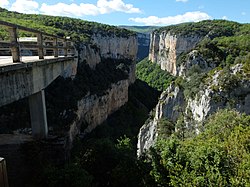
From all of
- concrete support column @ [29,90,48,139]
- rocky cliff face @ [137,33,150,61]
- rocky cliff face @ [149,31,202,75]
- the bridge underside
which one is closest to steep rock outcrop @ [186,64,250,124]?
the bridge underside

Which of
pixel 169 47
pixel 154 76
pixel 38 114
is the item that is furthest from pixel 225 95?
pixel 169 47

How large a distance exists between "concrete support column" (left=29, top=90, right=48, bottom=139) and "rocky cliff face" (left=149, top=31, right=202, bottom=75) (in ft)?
232

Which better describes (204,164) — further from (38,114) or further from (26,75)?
(26,75)

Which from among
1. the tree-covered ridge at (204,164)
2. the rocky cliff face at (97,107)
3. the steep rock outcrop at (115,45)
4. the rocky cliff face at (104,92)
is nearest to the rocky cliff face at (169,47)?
the steep rock outcrop at (115,45)

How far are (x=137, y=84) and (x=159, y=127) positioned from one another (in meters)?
46.3

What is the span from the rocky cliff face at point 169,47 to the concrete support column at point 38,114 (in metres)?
70.8

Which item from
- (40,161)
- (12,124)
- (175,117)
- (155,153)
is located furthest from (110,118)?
(40,161)

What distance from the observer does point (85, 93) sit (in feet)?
133

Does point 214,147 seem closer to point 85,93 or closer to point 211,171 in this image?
point 211,171

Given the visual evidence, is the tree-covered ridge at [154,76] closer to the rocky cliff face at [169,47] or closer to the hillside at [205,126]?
the rocky cliff face at [169,47]

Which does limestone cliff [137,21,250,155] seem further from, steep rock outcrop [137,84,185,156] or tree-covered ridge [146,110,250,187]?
tree-covered ridge [146,110,250,187]

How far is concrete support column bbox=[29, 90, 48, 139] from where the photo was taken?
8734mm

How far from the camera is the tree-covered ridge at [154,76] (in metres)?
85.7

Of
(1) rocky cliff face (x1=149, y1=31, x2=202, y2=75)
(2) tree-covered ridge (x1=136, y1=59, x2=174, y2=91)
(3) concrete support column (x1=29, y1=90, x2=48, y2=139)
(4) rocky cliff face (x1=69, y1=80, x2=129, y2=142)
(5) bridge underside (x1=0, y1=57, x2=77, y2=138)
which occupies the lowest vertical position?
(2) tree-covered ridge (x1=136, y1=59, x2=174, y2=91)
